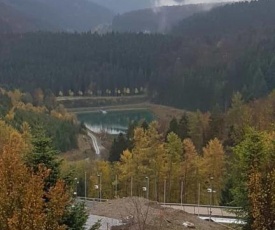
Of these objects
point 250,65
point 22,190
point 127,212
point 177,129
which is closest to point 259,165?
point 127,212

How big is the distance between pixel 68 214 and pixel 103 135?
79790 millimetres

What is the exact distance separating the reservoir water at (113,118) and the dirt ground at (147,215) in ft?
258

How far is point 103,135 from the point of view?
→ 10069cm

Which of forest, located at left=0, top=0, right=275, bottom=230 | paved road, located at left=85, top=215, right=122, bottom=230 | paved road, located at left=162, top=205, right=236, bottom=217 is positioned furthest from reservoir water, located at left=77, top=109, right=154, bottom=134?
paved road, located at left=85, top=215, right=122, bottom=230

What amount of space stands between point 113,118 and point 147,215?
11025 centimetres

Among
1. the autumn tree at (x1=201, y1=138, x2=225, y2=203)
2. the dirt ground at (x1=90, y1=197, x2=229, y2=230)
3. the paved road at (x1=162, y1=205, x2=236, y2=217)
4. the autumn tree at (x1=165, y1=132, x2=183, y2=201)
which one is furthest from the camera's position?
the autumn tree at (x1=201, y1=138, x2=225, y2=203)

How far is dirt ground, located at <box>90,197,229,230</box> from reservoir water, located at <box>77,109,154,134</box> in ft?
258

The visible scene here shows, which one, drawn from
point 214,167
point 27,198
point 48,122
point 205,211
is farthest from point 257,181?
point 48,122

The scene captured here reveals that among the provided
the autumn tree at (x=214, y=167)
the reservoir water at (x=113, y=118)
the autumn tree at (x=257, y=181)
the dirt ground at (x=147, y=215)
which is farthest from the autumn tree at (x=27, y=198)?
the reservoir water at (x=113, y=118)

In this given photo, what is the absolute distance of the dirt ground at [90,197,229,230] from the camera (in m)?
27.9

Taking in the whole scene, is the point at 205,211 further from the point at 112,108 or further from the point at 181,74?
the point at 181,74

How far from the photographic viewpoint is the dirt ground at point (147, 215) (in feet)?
91.5

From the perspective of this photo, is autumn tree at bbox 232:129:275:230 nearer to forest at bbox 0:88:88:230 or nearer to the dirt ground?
the dirt ground

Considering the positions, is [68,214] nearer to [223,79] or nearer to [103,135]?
[103,135]
